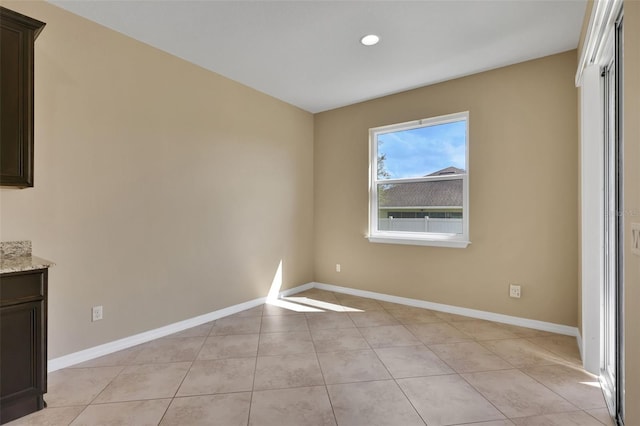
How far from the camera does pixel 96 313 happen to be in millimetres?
2502

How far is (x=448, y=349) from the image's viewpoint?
263 centimetres

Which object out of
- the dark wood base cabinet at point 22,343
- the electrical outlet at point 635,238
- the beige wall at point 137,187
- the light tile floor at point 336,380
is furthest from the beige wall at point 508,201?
the dark wood base cabinet at point 22,343

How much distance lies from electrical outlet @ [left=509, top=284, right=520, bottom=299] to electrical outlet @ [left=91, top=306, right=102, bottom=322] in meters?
3.83

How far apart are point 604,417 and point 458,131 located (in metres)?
2.79

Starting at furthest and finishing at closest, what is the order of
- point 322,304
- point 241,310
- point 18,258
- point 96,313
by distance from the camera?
point 322,304
point 241,310
point 96,313
point 18,258

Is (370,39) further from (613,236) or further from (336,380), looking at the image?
(336,380)

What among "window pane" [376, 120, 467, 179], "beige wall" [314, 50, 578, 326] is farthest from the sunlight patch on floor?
"window pane" [376, 120, 467, 179]

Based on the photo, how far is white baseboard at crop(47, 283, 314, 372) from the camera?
2330 millimetres

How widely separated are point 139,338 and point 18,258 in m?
1.14

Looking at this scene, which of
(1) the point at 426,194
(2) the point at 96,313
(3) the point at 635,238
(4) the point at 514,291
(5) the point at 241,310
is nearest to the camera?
(3) the point at 635,238

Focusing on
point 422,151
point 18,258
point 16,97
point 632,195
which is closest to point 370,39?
point 422,151

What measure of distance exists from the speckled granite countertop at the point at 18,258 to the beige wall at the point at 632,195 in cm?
286

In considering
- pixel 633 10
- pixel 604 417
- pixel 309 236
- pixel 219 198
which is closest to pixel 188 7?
pixel 219 198

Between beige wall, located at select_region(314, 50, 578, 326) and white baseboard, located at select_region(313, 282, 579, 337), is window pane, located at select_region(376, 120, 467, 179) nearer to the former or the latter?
beige wall, located at select_region(314, 50, 578, 326)
